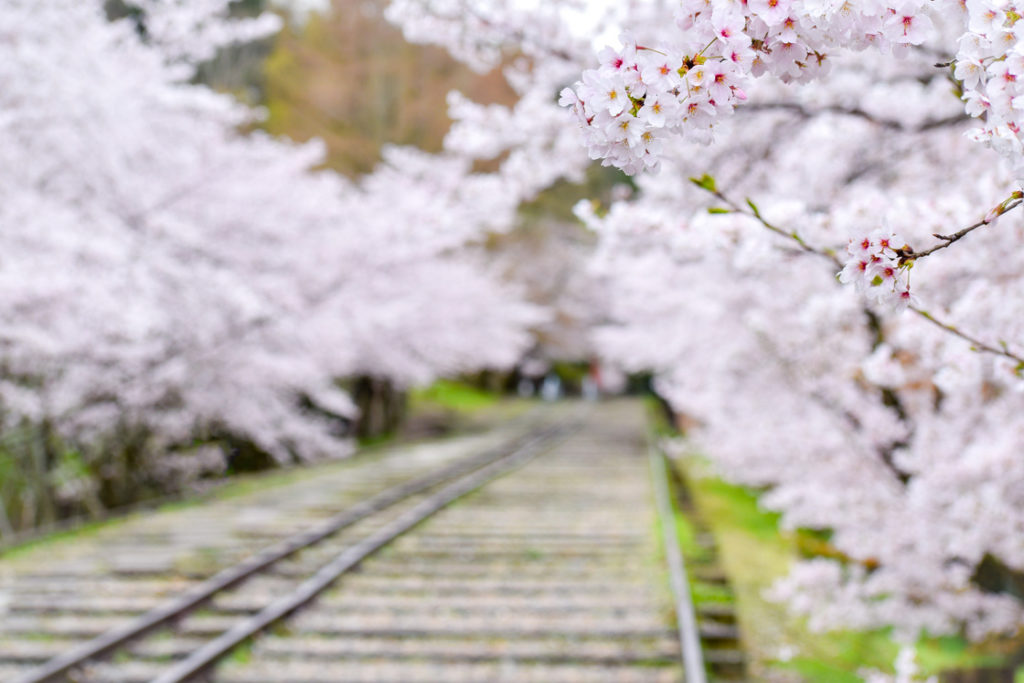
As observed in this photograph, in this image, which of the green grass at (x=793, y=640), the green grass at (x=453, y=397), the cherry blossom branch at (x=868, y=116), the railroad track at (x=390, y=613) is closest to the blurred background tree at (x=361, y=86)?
the green grass at (x=453, y=397)

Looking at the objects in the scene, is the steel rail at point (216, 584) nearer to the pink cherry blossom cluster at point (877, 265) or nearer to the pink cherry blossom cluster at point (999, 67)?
the pink cherry blossom cluster at point (877, 265)

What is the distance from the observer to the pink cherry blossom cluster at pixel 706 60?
150 centimetres

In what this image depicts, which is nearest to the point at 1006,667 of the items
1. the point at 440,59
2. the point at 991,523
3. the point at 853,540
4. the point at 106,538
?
the point at 991,523

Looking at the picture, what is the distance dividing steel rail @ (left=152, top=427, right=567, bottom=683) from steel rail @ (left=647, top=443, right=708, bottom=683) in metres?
2.98

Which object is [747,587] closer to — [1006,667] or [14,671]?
[1006,667]

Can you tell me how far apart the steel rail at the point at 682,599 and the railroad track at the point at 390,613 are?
127mm

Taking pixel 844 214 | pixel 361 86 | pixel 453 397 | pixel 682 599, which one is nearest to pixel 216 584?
pixel 682 599

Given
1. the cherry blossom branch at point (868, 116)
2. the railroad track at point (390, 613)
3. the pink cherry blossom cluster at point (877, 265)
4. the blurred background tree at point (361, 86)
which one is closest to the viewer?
the pink cherry blossom cluster at point (877, 265)

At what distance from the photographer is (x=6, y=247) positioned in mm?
7902

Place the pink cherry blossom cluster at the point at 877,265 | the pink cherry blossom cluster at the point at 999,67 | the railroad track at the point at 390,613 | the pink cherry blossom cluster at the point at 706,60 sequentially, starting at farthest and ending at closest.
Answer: the railroad track at the point at 390,613 → the pink cherry blossom cluster at the point at 877,265 → the pink cherry blossom cluster at the point at 706,60 → the pink cherry blossom cluster at the point at 999,67

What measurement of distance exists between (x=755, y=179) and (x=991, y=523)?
8.48 ft

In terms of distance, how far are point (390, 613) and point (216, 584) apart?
1.54 metres

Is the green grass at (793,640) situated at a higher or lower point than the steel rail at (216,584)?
lower

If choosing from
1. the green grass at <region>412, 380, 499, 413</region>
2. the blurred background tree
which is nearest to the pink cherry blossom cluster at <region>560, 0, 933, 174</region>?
the blurred background tree
